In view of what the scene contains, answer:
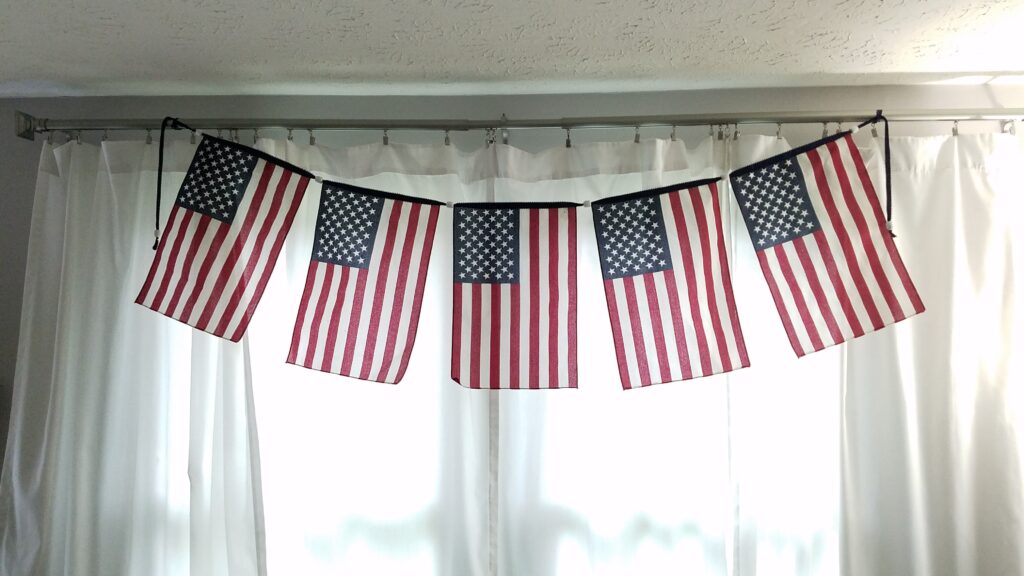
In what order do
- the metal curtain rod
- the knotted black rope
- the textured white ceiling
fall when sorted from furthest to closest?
the metal curtain rod, the knotted black rope, the textured white ceiling

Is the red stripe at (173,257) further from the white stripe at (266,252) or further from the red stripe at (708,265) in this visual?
the red stripe at (708,265)

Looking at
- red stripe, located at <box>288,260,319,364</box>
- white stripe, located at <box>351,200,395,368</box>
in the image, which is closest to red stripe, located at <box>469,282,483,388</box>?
white stripe, located at <box>351,200,395,368</box>

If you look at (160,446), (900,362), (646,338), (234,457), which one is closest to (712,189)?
(646,338)

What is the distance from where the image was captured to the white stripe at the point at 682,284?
221cm

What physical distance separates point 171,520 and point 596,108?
7.31 ft

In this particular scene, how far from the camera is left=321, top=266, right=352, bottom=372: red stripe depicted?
88.0 inches

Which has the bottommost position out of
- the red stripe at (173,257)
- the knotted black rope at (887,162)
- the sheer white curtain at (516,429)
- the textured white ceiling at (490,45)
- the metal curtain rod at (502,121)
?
the sheer white curtain at (516,429)

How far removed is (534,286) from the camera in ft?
7.53

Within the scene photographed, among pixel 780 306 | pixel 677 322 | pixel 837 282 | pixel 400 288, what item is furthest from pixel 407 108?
pixel 837 282

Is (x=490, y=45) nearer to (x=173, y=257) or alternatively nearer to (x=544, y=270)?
(x=544, y=270)

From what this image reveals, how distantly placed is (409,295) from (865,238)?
149 centimetres

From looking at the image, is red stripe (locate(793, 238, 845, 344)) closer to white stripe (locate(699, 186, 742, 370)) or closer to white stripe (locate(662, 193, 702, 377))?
white stripe (locate(699, 186, 742, 370))

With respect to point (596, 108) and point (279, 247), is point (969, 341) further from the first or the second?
point (279, 247)

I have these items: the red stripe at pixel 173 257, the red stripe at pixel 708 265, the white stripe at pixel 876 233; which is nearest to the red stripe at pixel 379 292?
the red stripe at pixel 173 257
